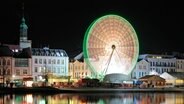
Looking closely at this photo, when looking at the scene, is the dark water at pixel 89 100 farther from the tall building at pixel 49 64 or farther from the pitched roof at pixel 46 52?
the pitched roof at pixel 46 52

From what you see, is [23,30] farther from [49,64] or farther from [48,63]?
[49,64]

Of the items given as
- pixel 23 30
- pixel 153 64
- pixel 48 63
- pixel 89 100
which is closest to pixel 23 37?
pixel 23 30

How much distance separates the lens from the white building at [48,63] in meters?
115

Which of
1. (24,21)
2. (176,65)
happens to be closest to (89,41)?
(24,21)

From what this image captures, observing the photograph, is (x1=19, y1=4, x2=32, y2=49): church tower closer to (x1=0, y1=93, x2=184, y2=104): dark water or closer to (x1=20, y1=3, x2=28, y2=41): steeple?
(x1=20, y1=3, x2=28, y2=41): steeple

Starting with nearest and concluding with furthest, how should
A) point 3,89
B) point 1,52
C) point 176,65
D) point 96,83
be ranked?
point 3,89
point 96,83
point 1,52
point 176,65

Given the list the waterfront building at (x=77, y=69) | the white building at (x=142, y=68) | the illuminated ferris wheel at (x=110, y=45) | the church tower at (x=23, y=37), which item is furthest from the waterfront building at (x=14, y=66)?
the white building at (x=142, y=68)

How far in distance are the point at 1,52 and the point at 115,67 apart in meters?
32.7

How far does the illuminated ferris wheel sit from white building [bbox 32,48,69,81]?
28.7 metres

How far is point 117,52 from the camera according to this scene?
3489 inches

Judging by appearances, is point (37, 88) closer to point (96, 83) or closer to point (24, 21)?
point (96, 83)

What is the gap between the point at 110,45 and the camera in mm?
87375

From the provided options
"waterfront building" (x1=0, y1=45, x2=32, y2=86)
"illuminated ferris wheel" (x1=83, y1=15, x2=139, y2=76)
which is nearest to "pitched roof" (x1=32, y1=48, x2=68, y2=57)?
"waterfront building" (x1=0, y1=45, x2=32, y2=86)

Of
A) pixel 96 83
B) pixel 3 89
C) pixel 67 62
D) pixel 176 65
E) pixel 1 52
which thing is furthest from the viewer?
pixel 176 65
